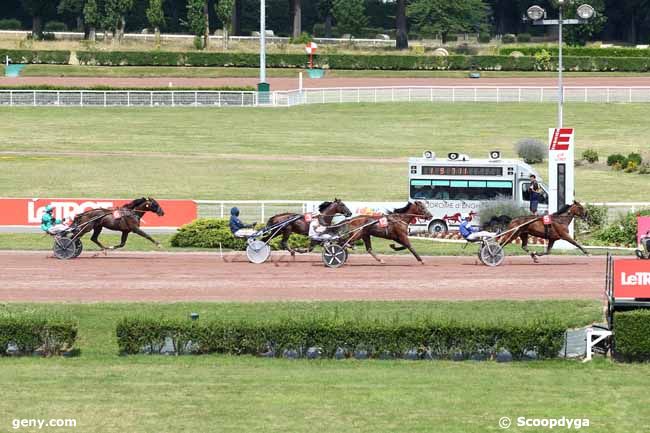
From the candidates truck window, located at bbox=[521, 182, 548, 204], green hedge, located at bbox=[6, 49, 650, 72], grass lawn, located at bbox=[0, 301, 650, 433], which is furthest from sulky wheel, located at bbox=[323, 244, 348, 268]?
green hedge, located at bbox=[6, 49, 650, 72]

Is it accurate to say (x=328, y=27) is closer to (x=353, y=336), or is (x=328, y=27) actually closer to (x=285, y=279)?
(x=285, y=279)

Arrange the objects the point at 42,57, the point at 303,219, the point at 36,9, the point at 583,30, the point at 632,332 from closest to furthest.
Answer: the point at 632,332 → the point at 303,219 → the point at 42,57 → the point at 583,30 → the point at 36,9

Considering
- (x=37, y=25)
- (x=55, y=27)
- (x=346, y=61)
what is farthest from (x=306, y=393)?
(x=55, y=27)

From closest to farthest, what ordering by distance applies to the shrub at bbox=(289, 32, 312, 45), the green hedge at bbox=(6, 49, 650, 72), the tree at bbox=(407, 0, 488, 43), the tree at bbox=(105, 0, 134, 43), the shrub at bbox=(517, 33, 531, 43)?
the green hedge at bbox=(6, 49, 650, 72) → the tree at bbox=(105, 0, 134, 43) → the shrub at bbox=(289, 32, 312, 45) → the tree at bbox=(407, 0, 488, 43) → the shrub at bbox=(517, 33, 531, 43)

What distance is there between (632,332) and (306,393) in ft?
16.4

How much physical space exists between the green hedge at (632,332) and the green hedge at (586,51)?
63354 millimetres

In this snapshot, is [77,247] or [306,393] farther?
[77,247]

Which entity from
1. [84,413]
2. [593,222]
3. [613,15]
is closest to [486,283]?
[593,222]

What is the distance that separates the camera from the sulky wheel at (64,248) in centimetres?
2803

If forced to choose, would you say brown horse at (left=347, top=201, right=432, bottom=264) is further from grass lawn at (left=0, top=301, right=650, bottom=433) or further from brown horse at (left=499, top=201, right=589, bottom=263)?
grass lawn at (left=0, top=301, right=650, bottom=433)

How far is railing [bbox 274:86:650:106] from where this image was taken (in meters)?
64.5

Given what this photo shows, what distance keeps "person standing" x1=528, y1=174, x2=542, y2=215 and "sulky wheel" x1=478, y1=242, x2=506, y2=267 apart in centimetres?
623

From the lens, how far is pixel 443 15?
9062 cm

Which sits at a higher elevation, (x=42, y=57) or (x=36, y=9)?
(x=36, y=9)
